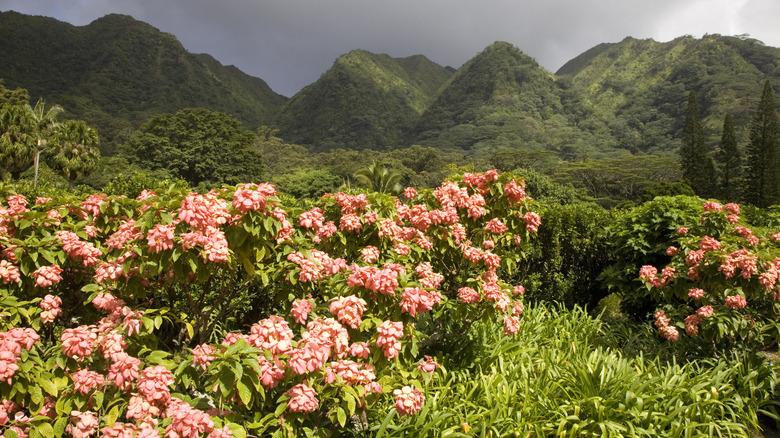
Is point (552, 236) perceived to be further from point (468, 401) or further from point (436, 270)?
point (468, 401)

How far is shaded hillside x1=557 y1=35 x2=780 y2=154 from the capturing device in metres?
65.4

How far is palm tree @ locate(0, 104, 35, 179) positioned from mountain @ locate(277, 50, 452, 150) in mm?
73377

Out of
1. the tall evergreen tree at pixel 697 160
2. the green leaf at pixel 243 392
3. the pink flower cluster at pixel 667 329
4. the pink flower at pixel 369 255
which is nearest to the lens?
the green leaf at pixel 243 392

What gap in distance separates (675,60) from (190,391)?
10942 centimetres

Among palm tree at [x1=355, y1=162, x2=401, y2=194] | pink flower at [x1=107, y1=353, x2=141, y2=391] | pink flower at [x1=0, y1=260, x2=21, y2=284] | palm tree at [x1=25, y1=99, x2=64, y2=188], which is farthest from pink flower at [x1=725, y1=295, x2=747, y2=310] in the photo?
palm tree at [x1=25, y1=99, x2=64, y2=188]

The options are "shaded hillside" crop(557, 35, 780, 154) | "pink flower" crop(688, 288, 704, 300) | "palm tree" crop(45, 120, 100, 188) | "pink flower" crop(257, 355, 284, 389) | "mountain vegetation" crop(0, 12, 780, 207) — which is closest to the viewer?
"pink flower" crop(257, 355, 284, 389)

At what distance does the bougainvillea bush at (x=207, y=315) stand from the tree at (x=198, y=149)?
37.9 m

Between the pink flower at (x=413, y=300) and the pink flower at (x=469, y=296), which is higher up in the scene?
the pink flower at (x=413, y=300)

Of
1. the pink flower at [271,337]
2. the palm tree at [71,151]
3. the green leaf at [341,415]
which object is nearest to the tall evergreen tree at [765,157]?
the green leaf at [341,415]

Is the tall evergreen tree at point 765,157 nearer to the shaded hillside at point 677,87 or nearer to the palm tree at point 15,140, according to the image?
the shaded hillside at point 677,87

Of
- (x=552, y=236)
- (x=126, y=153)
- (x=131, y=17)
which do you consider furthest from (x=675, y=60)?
(x=131, y=17)

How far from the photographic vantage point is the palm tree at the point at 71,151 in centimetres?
2583

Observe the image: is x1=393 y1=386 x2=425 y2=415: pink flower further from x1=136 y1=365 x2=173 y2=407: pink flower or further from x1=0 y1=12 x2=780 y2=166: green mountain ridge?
x1=0 y1=12 x2=780 y2=166: green mountain ridge

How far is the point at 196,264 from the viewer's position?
205 cm
